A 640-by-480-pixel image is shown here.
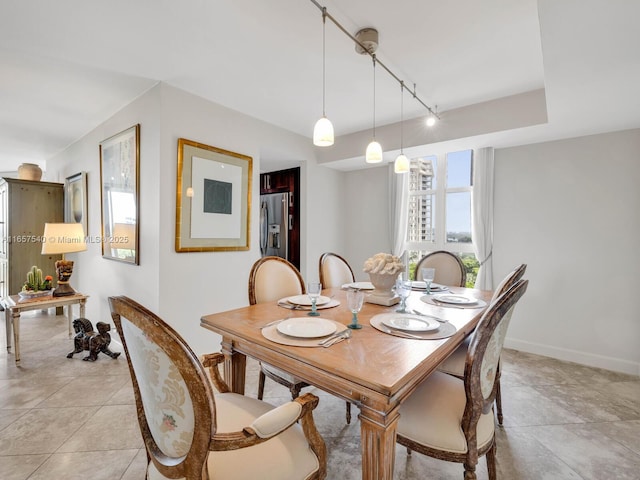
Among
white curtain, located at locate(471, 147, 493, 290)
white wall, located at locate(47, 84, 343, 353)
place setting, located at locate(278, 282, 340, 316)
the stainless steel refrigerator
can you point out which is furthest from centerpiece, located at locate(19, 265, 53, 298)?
white curtain, located at locate(471, 147, 493, 290)

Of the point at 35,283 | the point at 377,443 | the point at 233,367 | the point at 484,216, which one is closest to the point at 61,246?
the point at 35,283

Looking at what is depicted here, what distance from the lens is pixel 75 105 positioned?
2922mm

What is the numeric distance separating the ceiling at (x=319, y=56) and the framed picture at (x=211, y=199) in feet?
1.83

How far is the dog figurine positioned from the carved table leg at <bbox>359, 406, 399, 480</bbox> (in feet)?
9.29

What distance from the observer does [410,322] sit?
146 centimetres

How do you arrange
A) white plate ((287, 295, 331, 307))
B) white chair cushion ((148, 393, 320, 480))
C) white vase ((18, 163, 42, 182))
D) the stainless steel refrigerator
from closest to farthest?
1. white chair cushion ((148, 393, 320, 480))
2. white plate ((287, 295, 331, 307))
3. white vase ((18, 163, 42, 182))
4. the stainless steel refrigerator

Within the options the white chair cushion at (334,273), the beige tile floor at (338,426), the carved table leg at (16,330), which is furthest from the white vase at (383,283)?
the carved table leg at (16,330)

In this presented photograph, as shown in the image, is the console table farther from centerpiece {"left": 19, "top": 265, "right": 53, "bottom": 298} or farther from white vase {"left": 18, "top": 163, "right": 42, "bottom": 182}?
white vase {"left": 18, "top": 163, "right": 42, "bottom": 182}

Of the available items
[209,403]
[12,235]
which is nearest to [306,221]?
[209,403]

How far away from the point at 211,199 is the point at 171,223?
0.45 meters

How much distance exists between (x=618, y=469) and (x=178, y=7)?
3480mm

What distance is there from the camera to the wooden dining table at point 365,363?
0.95 meters

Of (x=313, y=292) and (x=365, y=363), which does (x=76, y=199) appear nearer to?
(x=313, y=292)

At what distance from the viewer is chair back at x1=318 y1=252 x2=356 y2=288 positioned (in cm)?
265
